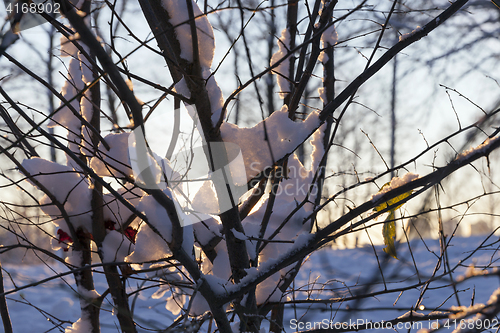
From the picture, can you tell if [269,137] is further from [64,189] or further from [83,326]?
[83,326]

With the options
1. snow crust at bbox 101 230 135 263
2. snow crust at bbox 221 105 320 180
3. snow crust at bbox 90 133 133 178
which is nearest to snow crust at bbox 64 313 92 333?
snow crust at bbox 101 230 135 263

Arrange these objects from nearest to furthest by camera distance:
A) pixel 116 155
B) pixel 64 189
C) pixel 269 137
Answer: pixel 269 137 → pixel 116 155 → pixel 64 189

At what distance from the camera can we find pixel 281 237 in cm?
168

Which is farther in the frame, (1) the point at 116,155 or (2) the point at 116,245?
(2) the point at 116,245

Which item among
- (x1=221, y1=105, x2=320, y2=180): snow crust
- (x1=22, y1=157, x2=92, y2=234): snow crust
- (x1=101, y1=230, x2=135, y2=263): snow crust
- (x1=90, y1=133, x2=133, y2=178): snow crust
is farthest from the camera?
(x1=101, y1=230, x2=135, y2=263): snow crust

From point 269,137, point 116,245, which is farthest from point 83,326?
point 269,137

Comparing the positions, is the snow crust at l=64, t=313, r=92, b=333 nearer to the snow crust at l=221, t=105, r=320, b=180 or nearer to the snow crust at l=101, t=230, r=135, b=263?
the snow crust at l=101, t=230, r=135, b=263

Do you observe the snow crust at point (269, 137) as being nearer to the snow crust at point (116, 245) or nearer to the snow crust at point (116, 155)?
the snow crust at point (116, 155)

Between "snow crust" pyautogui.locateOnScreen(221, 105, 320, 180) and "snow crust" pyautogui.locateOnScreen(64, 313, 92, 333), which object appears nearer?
"snow crust" pyautogui.locateOnScreen(221, 105, 320, 180)

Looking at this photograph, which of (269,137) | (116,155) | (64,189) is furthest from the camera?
(64,189)

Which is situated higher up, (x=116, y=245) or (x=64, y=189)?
(x=64, y=189)

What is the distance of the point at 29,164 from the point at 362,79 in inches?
57.8

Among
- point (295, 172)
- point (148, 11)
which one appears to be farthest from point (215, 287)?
point (148, 11)

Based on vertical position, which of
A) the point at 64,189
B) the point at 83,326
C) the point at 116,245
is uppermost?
the point at 64,189
